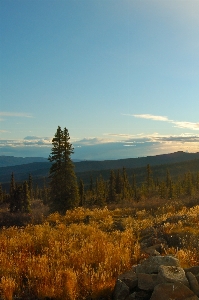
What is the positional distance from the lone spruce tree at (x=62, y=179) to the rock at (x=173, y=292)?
97.0ft

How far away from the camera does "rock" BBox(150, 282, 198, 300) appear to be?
14.0 ft

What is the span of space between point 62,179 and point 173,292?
1188 inches

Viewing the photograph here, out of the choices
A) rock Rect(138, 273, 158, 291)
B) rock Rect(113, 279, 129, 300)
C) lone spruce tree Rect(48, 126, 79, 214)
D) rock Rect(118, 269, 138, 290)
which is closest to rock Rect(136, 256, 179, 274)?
rock Rect(118, 269, 138, 290)

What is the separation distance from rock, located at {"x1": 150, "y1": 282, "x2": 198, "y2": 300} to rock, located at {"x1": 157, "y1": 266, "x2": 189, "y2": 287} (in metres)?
0.23

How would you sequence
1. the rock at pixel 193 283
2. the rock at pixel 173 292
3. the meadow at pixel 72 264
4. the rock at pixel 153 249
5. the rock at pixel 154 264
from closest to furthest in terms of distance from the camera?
the rock at pixel 173 292 → the rock at pixel 193 283 → the meadow at pixel 72 264 → the rock at pixel 154 264 → the rock at pixel 153 249

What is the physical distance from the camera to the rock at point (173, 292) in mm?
4257

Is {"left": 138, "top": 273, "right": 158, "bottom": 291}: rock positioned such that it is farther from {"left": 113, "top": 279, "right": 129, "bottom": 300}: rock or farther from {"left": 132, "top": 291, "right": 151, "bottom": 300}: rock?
{"left": 113, "top": 279, "right": 129, "bottom": 300}: rock

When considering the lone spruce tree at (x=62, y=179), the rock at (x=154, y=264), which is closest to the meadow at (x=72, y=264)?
the rock at (x=154, y=264)

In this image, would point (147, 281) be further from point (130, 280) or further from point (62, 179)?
point (62, 179)

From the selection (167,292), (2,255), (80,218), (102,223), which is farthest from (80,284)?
(80,218)

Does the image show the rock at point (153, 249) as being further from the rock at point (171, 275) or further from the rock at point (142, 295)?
the rock at point (142, 295)

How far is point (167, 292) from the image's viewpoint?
4.30 metres

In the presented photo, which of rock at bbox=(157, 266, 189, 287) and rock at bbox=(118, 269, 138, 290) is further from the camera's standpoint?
rock at bbox=(118, 269, 138, 290)

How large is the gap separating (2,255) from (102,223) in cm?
690
